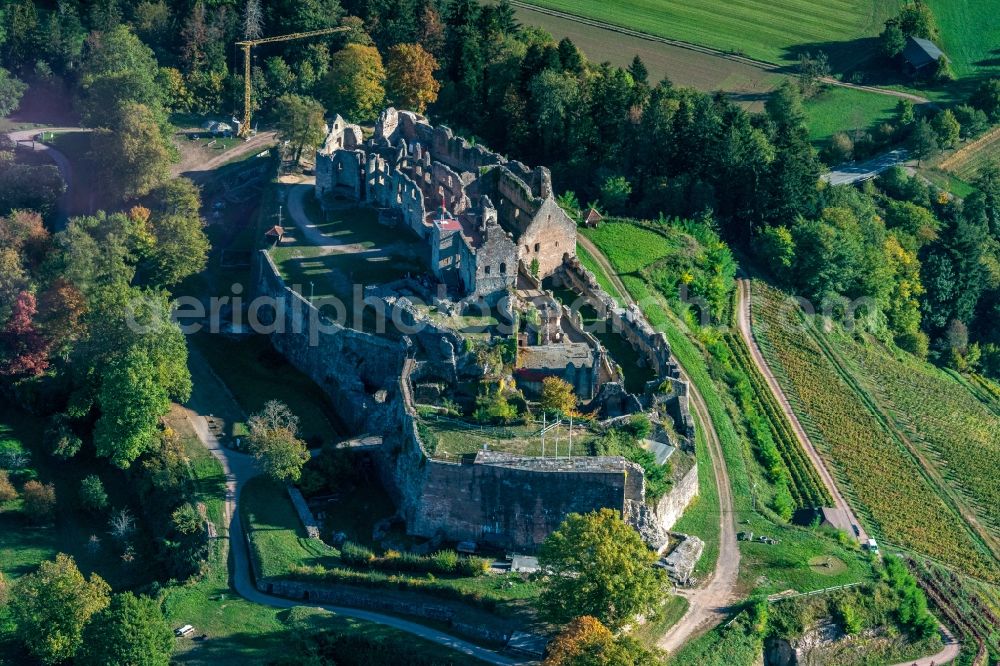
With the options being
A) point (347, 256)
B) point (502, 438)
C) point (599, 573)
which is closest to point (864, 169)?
point (347, 256)

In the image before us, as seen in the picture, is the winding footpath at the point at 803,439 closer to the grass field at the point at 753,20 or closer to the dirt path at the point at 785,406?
the dirt path at the point at 785,406

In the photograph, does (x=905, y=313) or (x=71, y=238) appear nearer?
(x=71, y=238)

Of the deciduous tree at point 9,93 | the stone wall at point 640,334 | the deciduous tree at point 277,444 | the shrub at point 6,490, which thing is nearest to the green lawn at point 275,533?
the deciduous tree at point 277,444

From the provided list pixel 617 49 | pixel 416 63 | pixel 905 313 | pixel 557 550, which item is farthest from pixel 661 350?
pixel 617 49

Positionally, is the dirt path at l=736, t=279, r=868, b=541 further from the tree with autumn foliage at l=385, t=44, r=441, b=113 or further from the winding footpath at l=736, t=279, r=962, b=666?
the tree with autumn foliage at l=385, t=44, r=441, b=113

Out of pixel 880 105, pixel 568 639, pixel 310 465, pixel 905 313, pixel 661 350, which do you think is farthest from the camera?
pixel 880 105

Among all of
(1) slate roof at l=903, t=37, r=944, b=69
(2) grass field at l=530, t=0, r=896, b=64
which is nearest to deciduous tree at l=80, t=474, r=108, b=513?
(2) grass field at l=530, t=0, r=896, b=64

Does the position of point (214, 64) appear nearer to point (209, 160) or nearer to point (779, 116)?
point (209, 160)
